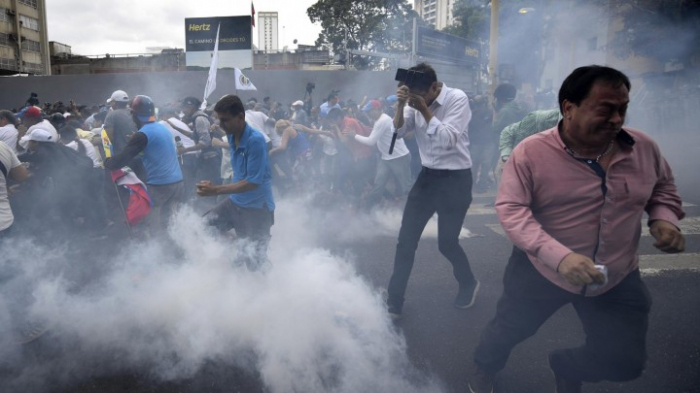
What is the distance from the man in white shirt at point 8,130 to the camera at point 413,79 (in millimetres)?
5224

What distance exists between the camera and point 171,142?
4.76m

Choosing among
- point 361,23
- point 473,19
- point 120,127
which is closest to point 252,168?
point 120,127

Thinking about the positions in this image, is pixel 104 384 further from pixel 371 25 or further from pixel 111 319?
pixel 371 25

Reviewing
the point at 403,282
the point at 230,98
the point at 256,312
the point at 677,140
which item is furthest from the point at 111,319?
the point at 677,140

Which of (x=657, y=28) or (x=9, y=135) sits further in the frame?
(x=657, y=28)

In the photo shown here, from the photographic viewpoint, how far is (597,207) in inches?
78.9

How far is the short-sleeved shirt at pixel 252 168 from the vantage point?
137 inches

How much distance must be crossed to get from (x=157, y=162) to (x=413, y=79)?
8.75 feet

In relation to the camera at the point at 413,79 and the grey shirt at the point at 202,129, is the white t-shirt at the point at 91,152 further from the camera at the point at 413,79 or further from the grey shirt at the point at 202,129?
the camera at the point at 413,79

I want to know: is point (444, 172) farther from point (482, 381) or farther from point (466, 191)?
point (482, 381)

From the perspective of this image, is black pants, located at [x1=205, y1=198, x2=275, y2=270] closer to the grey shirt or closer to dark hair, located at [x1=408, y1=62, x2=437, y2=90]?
dark hair, located at [x1=408, y1=62, x2=437, y2=90]

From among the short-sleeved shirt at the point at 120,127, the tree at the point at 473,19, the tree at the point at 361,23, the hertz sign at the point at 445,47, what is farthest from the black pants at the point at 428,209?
the tree at the point at 473,19

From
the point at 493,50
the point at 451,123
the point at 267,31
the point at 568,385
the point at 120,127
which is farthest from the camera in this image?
the point at 267,31

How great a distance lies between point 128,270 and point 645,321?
3962mm
